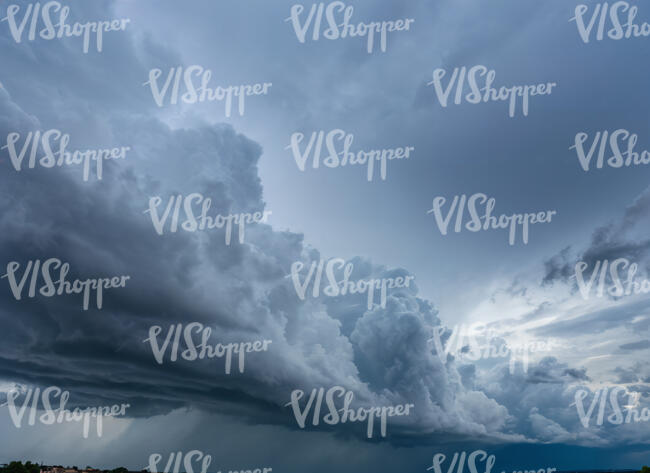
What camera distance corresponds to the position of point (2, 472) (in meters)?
200

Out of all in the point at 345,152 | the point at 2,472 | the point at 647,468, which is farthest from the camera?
the point at 2,472

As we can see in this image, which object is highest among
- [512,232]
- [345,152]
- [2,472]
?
[345,152]

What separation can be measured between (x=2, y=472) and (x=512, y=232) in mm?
195675

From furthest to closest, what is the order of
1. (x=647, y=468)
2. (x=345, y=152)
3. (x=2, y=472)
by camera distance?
(x=2, y=472)
(x=647, y=468)
(x=345, y=152)

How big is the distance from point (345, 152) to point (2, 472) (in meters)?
181

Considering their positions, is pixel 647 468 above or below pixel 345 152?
below

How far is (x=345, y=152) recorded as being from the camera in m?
106

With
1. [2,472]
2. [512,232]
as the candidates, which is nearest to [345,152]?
[512,232]

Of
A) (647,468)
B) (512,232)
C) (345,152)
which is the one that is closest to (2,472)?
(345,152)

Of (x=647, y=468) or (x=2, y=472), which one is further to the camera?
(x=2, y=472)

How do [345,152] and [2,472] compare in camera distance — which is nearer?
[345,152]

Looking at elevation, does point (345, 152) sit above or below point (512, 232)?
above

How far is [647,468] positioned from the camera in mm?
164750

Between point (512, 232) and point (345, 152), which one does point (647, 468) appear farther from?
point (345, 152)
